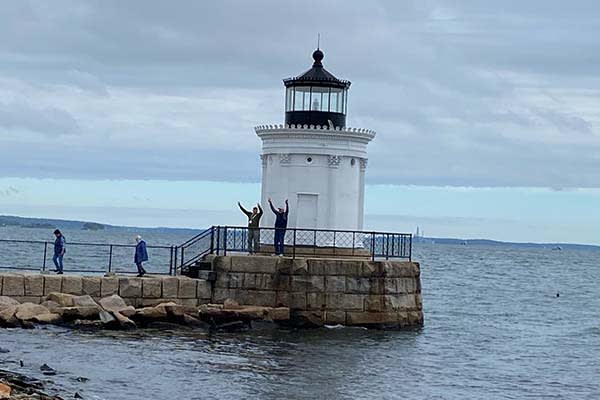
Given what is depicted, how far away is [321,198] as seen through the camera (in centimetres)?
2592

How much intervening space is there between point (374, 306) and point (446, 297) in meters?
24.3

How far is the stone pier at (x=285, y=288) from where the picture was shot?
2362cm

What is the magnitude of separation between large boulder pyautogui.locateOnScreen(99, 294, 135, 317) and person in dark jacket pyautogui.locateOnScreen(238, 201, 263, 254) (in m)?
3.45

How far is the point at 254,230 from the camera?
82.0 ft

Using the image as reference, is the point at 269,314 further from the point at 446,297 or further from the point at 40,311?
the point at 446,297

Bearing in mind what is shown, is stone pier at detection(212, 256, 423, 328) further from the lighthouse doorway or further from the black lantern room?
the black lantern room

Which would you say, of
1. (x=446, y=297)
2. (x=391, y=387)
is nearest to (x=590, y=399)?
(x=391, y=387)

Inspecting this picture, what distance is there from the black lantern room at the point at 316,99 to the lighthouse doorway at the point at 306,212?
6.14 ft

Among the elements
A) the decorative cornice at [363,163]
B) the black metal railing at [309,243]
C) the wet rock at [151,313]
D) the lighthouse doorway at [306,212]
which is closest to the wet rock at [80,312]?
the wet rock at [151,313]

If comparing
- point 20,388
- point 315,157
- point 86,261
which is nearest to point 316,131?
point 315,157

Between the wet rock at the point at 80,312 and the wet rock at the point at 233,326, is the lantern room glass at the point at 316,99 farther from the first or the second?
the wet rock at the point at 80,312

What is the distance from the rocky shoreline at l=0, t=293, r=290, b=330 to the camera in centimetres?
2205

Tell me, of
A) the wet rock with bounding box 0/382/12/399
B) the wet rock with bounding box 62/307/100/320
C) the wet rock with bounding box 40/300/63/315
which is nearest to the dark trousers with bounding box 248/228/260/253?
the wet rock with bounding box 62/307/100/320

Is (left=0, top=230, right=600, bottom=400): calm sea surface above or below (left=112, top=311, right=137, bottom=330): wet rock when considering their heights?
below
